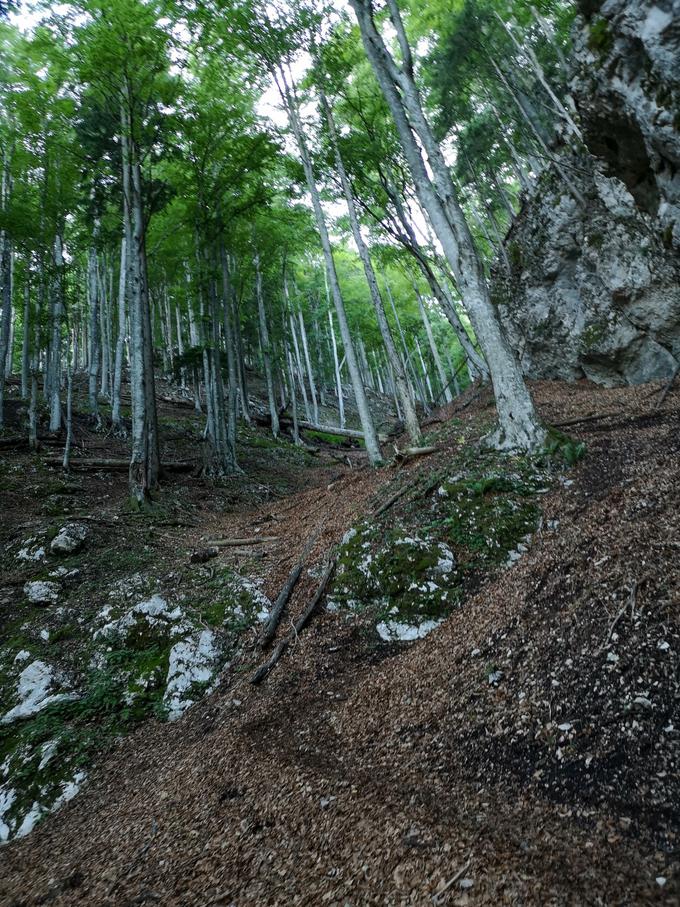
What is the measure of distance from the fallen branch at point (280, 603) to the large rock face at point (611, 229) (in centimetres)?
821

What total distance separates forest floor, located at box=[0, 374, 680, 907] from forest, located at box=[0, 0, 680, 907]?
23 mm

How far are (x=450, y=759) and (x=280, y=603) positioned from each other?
323 cm

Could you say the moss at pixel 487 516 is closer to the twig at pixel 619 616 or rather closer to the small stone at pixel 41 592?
→ the twig at pixel 619 616

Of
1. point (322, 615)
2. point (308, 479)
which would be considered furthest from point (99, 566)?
point (308, 479)

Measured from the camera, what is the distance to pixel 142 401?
9.81 metres

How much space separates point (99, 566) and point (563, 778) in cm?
671

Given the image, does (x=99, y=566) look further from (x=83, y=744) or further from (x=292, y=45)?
(x=292, y=45)

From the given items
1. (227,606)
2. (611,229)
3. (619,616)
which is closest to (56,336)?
(227,606)

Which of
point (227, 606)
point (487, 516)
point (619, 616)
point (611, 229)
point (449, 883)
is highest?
point (611, 229)

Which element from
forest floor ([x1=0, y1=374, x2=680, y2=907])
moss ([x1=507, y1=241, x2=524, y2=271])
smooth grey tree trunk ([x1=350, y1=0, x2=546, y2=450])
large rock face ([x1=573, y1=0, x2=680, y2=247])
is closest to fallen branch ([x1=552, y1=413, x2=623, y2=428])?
smooth grey tree trunk ([x1=350, y1=0, x2=546, y2=450])

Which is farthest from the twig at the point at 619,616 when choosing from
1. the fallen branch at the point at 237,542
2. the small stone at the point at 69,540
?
the small stone at the point at 69,540

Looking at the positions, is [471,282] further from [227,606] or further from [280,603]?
[227,606]

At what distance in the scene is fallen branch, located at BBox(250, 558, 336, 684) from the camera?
4.72 meters

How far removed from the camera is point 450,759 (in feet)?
9.79
